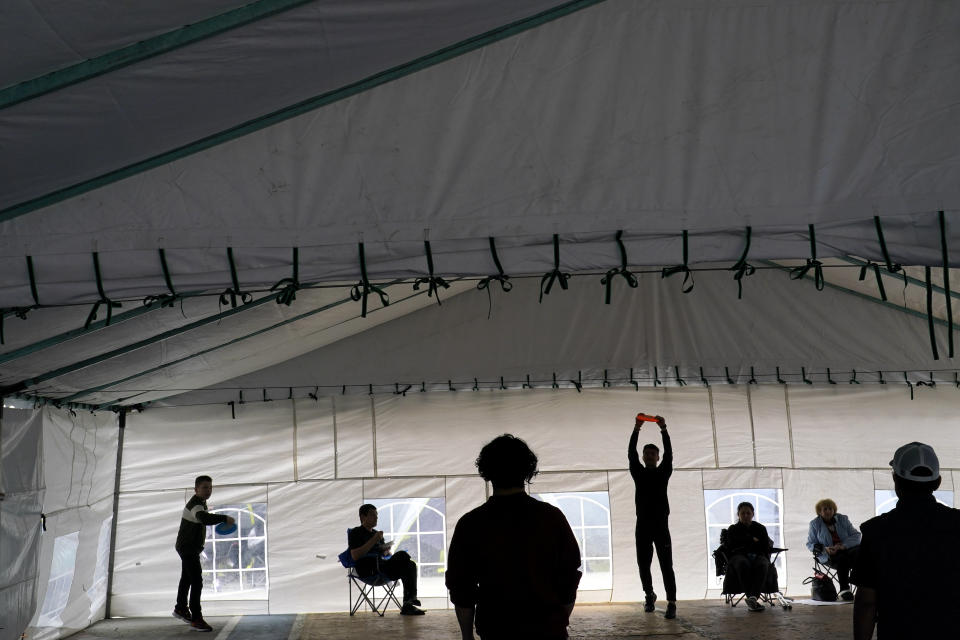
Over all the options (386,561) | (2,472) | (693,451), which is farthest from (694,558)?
(2,472)

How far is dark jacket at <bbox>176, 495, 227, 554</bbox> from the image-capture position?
25.1ft

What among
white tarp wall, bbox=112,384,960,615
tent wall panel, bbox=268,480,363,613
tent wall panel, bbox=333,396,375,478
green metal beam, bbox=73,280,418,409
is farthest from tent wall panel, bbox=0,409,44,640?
tent wall panel, bbox=333,396,375,478

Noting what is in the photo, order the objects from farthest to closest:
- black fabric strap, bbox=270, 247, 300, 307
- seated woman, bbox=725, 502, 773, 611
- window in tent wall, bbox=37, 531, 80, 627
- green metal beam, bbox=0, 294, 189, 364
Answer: seated woman, bbox=725, 502, 773, 611, window in tent wall, bbox=37, 531, 80, 627, green metal beam, bbox=0, 294, 189, 364, black fabric strap, bbox=270, 247, 300, 307

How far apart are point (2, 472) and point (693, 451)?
628 centimetres

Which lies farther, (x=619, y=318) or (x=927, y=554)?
(x=619, y=318)

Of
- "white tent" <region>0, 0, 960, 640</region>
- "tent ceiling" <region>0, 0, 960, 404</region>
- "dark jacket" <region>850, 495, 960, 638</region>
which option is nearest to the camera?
"white tent" <region>0, 0, 960, 640</region>

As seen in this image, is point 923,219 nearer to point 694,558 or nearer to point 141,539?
point 694,558

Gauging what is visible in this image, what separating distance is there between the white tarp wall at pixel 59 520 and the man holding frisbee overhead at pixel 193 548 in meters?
0.90

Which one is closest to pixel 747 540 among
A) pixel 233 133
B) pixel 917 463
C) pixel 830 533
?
pixel 830 533

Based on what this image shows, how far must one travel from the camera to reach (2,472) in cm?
584

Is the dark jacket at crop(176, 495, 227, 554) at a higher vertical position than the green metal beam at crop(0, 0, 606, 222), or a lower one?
lower

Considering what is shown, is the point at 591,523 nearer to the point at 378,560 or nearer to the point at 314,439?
the point at 378,560

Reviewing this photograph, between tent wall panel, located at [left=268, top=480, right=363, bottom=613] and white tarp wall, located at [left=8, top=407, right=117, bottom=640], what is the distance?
5.25 ft

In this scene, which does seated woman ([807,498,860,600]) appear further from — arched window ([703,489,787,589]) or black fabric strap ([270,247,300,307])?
black fabric strap ([270,247,300,307])
